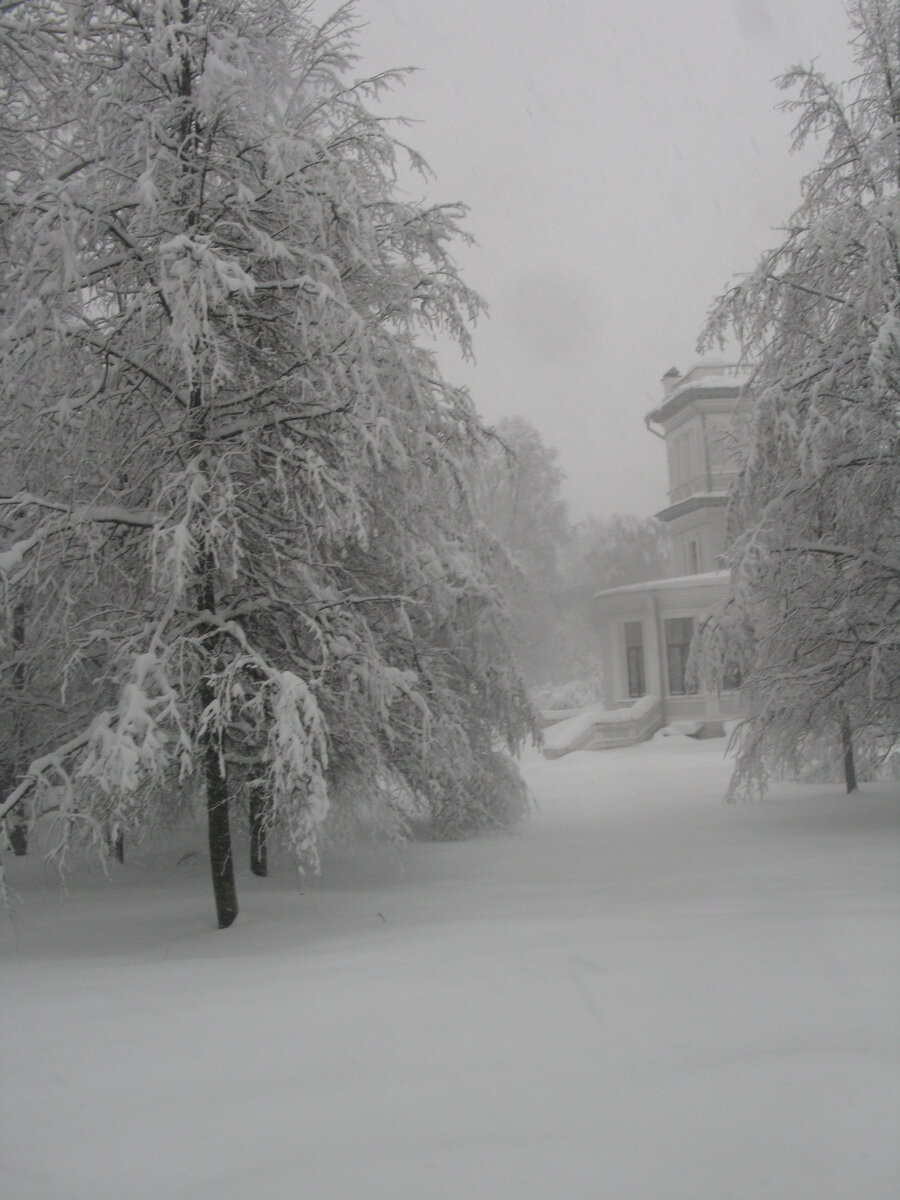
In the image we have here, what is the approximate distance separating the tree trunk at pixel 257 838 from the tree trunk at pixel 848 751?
5815 mm

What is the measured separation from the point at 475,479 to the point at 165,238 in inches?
185

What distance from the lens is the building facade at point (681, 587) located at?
25.7 metres

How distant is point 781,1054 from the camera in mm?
3650

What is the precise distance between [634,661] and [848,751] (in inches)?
643

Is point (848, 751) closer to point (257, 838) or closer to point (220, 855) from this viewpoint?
point (257, 838)

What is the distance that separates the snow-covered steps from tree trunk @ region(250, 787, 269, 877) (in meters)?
14.7

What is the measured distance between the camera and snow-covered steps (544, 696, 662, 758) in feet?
78.7

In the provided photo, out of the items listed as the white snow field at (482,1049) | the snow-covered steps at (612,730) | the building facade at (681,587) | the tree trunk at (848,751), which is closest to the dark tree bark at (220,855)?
the white snow field at (482,1049)

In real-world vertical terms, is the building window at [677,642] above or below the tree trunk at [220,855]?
above

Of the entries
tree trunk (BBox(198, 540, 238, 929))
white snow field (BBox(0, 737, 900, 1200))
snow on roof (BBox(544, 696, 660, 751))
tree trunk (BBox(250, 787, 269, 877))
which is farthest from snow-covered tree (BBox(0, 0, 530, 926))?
snow on roof (BBox(544, 696, 660, 751))

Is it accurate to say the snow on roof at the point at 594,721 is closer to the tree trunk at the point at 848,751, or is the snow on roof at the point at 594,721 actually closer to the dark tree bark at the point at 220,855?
the tree trunk at the point at 848,751

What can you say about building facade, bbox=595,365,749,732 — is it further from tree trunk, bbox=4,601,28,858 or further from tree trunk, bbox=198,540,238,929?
tree trunk, bbox=198,540,238,929

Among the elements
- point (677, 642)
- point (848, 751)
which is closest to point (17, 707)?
point (848, 751)

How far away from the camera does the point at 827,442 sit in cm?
862
